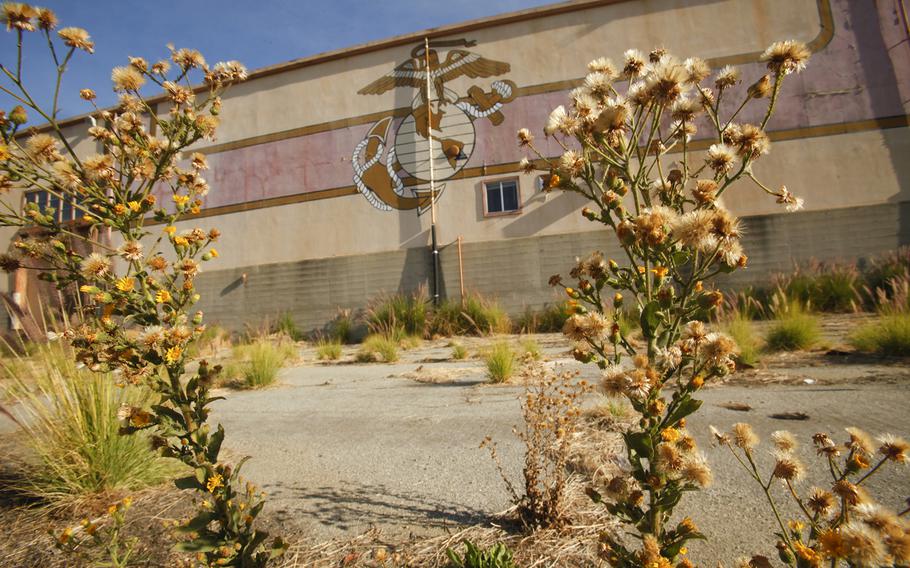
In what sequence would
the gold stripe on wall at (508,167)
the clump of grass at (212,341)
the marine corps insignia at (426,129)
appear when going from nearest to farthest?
the clump of grass at (212,341)
the gold stripe on wall at (508,167)
the marine corps insignia at (426,129)

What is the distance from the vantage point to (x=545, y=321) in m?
9.05

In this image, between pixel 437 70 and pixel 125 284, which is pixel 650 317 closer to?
pixel 125 284

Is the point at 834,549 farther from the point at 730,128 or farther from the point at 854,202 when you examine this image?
the point at 854,202

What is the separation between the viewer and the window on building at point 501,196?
10.6m

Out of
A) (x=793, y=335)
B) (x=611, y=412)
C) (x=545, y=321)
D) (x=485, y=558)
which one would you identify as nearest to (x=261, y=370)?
(x=611, y=412)

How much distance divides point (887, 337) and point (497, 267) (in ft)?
23.3

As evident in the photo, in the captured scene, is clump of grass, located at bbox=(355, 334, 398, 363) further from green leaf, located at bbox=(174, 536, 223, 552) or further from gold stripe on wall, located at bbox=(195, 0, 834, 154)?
gold stripe on wall, located at bbox=(195, 0, 834, 154)

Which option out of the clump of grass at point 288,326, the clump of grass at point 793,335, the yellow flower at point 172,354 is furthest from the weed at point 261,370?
the clump of grass at point 288,326

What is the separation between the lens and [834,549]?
2.49 feet

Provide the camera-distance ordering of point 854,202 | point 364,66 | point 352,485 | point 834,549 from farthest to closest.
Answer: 1. point 364,66
2. point 854,202
3. point 352,485
4. point 834,549

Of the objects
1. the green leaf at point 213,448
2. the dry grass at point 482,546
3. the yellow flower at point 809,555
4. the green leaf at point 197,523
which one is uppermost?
the green leaf at point 213,448

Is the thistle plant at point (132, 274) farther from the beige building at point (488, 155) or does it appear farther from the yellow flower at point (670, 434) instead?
the beige building at point (488, 155)

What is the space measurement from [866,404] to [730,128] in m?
2.53

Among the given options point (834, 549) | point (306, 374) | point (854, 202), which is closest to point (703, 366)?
point (834, 549)
